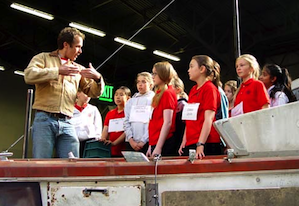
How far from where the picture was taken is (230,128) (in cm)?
206

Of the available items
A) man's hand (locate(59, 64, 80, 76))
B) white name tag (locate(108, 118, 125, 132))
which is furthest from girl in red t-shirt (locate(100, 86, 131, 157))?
man's hand (locate(59, 64, 80, 76))

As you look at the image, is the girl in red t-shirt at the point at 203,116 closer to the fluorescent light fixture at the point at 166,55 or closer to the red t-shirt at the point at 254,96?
the red t-shirt at the point at 254,96

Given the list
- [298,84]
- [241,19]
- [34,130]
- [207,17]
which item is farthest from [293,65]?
[34,130]

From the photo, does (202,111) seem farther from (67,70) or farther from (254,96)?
Result: (67,70)

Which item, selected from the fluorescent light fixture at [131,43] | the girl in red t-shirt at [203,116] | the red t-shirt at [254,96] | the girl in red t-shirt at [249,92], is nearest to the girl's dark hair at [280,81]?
the girl in red t-shirt at [249,92]

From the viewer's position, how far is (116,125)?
4742 millimetres

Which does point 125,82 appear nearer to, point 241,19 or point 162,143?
point 241,19

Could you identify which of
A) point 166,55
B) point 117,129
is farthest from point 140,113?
point 166,55

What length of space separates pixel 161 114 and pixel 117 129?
1242 mm

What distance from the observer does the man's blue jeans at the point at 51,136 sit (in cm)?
299

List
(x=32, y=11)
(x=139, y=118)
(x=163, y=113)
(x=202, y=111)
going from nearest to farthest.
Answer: (x=202, y=111) → (x=163, y=113) → (x=139, y=118) → (x=32, y=11)

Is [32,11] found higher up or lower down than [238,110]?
higher up

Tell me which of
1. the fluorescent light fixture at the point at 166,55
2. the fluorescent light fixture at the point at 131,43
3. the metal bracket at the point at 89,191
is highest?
the fluorescent light fixture at the point at 131,43

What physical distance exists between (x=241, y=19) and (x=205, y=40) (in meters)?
1.28
